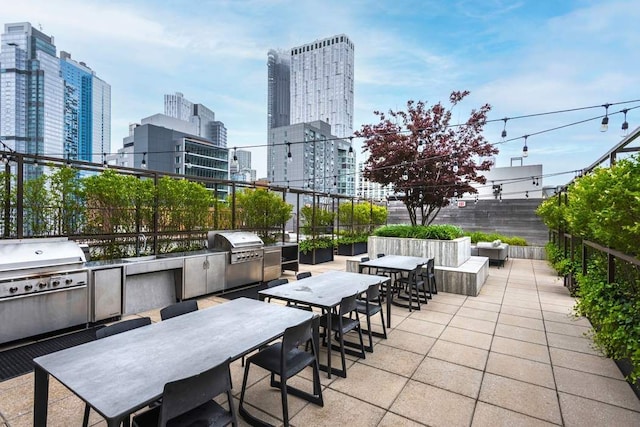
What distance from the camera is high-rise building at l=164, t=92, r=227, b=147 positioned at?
254 ft

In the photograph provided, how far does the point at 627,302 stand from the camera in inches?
97.6

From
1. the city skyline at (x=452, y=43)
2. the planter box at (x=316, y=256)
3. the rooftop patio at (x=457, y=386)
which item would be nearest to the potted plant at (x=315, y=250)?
the planter box at (x=316, y=256)

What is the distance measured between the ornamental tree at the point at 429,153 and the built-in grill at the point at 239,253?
168 inches

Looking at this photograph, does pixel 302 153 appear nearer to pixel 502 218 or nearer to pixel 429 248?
pixel 502 218

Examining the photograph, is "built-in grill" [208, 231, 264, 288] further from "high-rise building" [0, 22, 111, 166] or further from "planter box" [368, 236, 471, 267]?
"high-rise building" [0, 22, 111, 166]

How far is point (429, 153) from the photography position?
813cm

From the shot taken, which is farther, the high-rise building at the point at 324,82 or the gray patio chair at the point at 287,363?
the high-rise building at the point at 324,82

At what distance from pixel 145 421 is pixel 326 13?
8501mm

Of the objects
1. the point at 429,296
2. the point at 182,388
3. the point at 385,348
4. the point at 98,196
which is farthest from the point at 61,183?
the point at 429,296

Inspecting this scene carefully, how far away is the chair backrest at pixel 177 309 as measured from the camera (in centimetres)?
246

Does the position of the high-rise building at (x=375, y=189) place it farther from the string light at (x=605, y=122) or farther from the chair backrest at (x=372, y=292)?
the chair backrest at (x=372, y=292)

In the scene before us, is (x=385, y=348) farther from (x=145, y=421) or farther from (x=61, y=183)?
(x=61, y=183)

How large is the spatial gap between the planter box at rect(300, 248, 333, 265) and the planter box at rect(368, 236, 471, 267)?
2.19 metres

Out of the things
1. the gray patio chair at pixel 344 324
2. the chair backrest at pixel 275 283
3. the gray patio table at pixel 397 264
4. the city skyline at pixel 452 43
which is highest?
the city skyline at pixel 452 43
